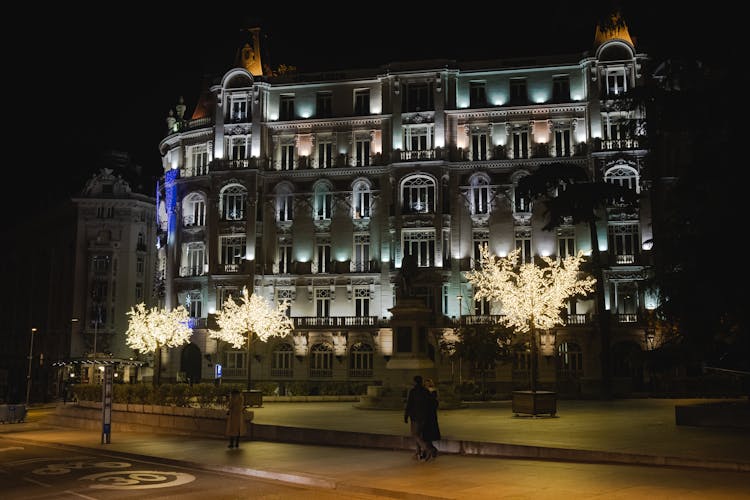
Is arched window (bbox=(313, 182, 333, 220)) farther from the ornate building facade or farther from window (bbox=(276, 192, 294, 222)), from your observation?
window (bbox=(276, 192, 294, 222))

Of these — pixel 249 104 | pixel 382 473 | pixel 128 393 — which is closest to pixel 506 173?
pixel 249 104

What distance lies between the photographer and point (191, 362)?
6384 cm

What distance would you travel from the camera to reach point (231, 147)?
63.8 metres

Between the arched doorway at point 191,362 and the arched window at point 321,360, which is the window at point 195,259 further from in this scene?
the arched window at point 321,360

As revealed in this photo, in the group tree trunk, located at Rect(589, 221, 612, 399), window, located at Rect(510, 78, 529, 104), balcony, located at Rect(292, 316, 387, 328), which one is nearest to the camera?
tree trunk, located at Rect(589, 221, 612, 399)

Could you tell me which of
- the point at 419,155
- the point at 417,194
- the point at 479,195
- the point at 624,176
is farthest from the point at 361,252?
the point at 624,176

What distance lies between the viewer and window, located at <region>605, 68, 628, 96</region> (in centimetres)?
5881

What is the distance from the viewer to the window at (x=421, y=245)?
194 feet

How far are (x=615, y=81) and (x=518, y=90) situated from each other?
7.41 metres

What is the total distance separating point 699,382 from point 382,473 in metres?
36.1

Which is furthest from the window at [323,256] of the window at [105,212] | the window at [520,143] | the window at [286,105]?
the window at [105,212]

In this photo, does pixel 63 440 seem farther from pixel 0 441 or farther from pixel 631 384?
pixel 631 384

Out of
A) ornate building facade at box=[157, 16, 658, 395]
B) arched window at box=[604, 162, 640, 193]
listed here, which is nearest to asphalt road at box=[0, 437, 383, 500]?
ornate building facade at box=[157, 16, 658, 395]

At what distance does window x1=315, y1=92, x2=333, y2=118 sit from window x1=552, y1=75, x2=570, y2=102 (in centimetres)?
1812
